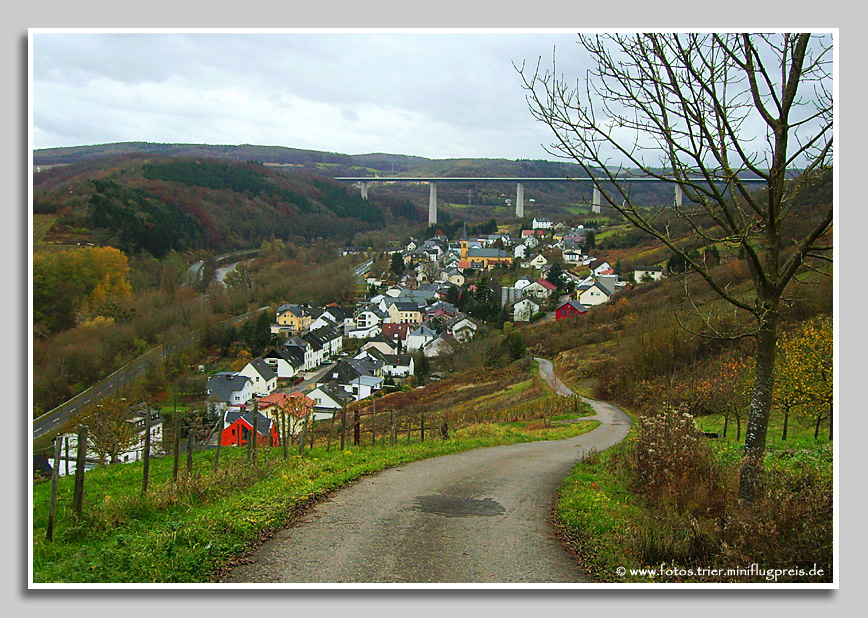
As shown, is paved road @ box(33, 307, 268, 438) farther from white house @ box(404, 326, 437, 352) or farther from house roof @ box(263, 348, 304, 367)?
white house @ box(404, 326, 437, 352)

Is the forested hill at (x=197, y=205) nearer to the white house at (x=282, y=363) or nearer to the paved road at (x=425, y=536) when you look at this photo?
the white house at (x=282, y=363)

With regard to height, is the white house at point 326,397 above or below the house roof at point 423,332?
below

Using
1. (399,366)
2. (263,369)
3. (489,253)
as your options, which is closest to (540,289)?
(399,366)

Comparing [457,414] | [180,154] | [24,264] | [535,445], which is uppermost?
[180,154]

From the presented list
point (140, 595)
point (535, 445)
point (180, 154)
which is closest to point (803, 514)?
point (140, 595)

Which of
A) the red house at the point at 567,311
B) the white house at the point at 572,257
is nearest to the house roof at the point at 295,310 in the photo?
the red house at the point at 567,311

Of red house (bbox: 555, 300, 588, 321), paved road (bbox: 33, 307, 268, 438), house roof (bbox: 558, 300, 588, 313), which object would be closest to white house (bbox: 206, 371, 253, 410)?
paved road (bbox: 33, 307, 268, 438)
